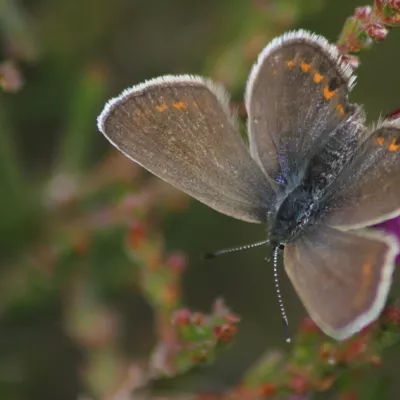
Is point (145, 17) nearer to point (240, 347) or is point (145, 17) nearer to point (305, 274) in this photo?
point (240, 347)

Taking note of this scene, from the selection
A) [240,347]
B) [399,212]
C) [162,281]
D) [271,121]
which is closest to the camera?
[399,212]

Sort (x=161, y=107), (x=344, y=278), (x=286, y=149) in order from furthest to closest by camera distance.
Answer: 1. (x=286, y=149)
2. (x=161, y=107)
3. (x=344, y=278)

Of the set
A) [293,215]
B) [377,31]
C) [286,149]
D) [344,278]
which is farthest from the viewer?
[286,149]

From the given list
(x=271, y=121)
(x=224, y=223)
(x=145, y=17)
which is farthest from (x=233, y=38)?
(x=271, y=121)

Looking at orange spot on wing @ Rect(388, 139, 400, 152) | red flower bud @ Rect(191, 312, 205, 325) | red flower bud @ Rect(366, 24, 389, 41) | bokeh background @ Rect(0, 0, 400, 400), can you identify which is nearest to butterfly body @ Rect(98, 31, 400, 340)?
orange spot on wing @ Rect(388, 139, 400, 152)

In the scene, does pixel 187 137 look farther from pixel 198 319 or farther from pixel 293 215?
pixel 198 319

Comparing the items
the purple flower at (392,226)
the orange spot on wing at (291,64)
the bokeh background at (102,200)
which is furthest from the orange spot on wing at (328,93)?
the bokeh background at (102,200)

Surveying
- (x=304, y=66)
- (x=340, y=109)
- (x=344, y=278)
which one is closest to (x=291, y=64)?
(x=304, y=66)

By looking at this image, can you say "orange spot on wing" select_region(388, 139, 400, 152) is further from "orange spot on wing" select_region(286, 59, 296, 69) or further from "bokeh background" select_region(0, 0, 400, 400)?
"bokeh background" select_region(0, 0, 400, 400)
